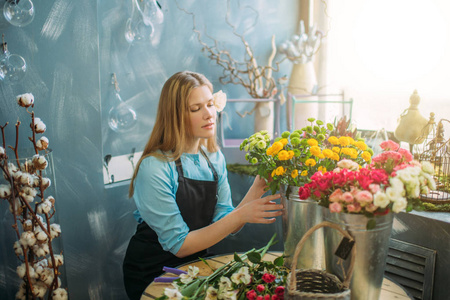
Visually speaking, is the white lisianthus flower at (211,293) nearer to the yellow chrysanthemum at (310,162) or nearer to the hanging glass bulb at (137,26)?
the yellow chrysanthemum at (310,162)

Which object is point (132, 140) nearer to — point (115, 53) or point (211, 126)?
point (115, 53)

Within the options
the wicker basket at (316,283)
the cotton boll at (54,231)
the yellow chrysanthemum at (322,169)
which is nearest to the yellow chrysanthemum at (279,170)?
the yellow chrysanthemum at (322,169)

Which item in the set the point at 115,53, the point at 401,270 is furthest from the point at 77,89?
the point at 401,270

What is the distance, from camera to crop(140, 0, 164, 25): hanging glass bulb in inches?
70.6

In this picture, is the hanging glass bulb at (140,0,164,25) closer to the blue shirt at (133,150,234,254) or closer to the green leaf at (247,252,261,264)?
the blue shirt at (133,150,234,254)

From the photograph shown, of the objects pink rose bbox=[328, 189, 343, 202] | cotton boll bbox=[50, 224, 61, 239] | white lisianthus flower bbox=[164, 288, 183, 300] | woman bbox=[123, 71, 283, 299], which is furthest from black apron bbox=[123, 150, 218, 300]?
pink rose bbox=[328, 189, 343, 202]

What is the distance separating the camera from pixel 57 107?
63.4 inches

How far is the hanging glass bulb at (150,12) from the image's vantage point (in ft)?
5.89

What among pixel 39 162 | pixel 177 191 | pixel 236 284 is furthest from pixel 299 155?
pixel 39 162

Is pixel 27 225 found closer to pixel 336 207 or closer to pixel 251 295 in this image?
pixel 251 295

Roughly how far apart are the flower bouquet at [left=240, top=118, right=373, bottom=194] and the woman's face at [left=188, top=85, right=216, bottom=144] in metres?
0.34

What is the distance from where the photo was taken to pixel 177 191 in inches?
60.4

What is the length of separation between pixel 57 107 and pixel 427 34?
174cm

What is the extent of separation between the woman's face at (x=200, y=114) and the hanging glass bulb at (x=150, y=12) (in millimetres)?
532
